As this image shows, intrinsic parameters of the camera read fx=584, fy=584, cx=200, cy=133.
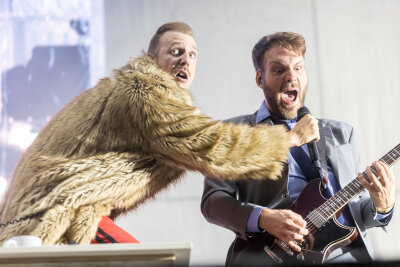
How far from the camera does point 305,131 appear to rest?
2256 millimetres

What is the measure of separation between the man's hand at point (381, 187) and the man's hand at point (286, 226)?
0.94 feet

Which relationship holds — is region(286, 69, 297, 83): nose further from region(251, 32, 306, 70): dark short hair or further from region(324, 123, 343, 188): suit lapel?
region(324, 123, 343, 188): suit lapel

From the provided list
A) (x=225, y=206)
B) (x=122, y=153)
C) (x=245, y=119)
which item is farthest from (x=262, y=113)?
(x=122, y=153)

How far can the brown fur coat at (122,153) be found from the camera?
1747 millimetres

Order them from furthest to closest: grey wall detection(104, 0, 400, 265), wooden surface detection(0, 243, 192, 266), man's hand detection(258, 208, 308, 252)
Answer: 1. grey wall detection(104, 0, 400, 265)
2. man's hand detection(258, 208, 308, 252)
3. wooden surface detection(0, 243, 192, 266)

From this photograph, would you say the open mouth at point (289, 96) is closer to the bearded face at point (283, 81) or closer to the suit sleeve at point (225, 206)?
the bearded face at point (283, 81)

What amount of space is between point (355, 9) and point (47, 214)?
72.5 inches

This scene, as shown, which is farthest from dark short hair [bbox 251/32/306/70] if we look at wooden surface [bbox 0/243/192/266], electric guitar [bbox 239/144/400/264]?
wooden surface [bbox 0/243/192/266]

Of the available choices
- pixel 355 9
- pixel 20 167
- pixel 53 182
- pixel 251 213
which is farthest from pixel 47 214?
pixel 355 9

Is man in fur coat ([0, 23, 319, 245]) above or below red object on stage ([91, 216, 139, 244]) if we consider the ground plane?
above

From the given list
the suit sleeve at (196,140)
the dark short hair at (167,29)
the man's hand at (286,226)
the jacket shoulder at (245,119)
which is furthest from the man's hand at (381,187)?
the dark short hair at (167,29)

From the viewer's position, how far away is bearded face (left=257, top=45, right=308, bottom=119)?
8.05 ft

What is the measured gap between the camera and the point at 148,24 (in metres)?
2.73

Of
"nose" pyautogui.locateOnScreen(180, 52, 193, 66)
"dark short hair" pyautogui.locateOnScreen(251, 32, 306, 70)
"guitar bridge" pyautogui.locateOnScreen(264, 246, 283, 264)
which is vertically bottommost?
"guitar bridge" pyautogui.locateOnScreen(264, 246, 283, 264)
